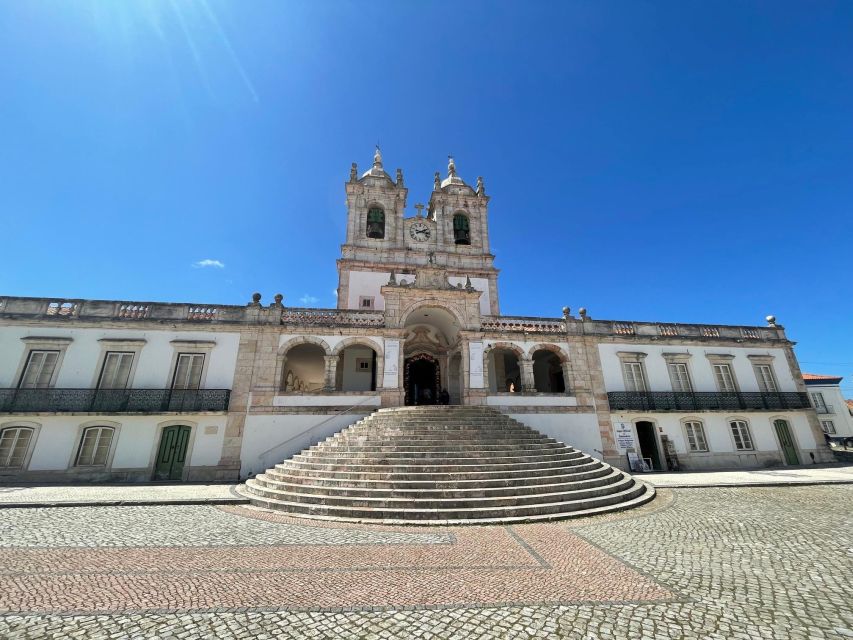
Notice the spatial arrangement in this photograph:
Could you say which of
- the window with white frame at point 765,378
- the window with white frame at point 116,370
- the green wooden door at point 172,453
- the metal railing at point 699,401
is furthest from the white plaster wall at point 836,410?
the window with white frame at point 116,370

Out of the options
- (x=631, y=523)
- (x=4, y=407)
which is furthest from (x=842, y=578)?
(x=4, y=407)

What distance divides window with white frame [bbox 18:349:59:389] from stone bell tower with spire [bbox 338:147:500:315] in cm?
1189

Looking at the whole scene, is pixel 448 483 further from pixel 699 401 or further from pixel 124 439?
pixel 699 401

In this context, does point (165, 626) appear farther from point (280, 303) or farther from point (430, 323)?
point (430, 323)

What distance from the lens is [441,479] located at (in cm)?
886

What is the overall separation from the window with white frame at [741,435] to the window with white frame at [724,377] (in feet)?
5.04

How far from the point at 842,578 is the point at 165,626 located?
25.8 ft

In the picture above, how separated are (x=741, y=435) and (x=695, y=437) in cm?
244

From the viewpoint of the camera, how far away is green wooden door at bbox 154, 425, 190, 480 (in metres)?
12.9

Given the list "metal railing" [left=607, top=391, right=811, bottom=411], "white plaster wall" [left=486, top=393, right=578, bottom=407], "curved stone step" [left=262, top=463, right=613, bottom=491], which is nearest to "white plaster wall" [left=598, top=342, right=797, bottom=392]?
"metal railing" [left=607, top=391, right=811, bottom=411]

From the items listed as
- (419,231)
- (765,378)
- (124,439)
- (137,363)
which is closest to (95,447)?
(124,439)

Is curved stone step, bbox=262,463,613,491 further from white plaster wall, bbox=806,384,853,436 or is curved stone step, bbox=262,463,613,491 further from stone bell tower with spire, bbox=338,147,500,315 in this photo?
white plaster wall, bbox=806,384,853,436

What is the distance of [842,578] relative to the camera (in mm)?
4418

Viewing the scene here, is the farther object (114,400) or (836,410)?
(836,410)
